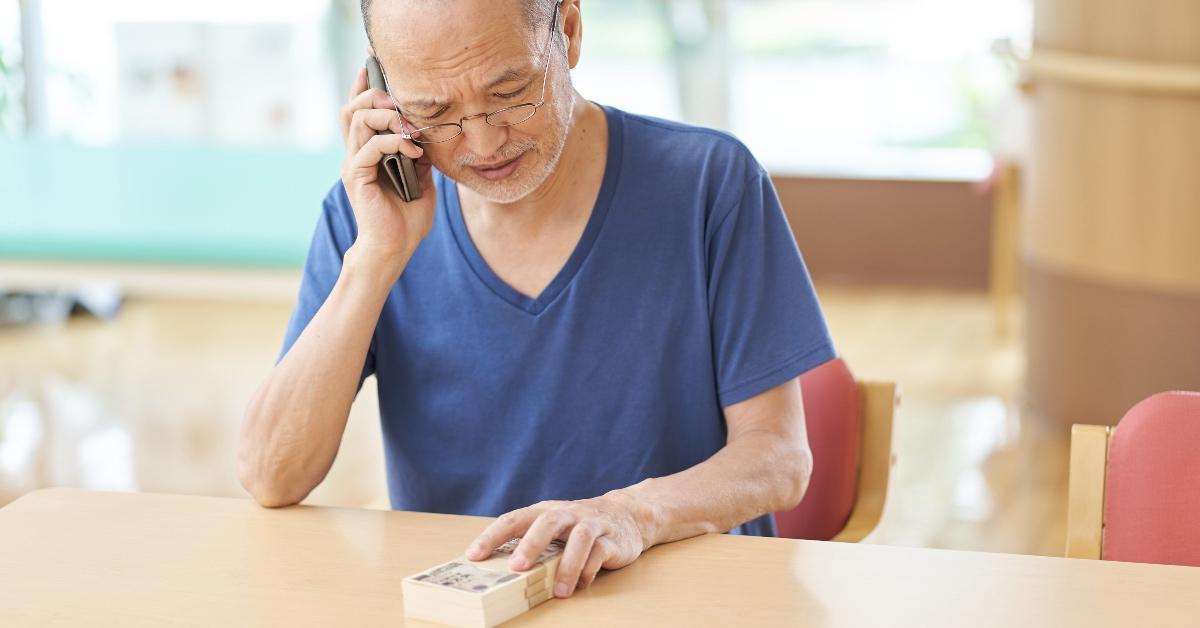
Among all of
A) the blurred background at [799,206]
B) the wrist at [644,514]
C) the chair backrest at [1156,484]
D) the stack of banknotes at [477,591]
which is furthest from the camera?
the blurred background at [799,206]

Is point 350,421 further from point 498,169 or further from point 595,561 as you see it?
point 595,561

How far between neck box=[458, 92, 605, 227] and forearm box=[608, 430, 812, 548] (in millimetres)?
Result: 366

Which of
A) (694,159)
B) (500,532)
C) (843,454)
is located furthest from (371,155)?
(843,454)

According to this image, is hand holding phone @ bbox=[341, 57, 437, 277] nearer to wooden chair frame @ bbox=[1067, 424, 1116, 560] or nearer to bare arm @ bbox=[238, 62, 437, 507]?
bare arm @ bbox=[238, 62, 437, 507]

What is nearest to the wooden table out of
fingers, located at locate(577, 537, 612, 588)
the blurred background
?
fingers, located at locate(577, 537, 612, 588)

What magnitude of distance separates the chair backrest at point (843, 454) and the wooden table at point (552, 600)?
519 millimetres

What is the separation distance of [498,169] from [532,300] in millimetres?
169

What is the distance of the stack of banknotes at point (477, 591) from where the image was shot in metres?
1.22

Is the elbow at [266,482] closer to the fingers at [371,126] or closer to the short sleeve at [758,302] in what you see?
→ the fingers at [371,126]

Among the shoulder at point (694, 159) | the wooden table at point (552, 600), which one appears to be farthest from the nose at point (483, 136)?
the wooden table at point (552, 600)

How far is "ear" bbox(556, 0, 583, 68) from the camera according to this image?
168cm

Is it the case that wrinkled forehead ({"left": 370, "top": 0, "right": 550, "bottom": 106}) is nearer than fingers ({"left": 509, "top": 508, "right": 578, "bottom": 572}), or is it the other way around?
fingers ({"left": 509, "top": 508, "right": 578, "bottom": 572})

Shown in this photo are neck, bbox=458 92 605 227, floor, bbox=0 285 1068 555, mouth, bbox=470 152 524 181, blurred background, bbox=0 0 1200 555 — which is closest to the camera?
mouth, bbox=470 152 524 181

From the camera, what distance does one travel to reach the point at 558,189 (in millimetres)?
1748
